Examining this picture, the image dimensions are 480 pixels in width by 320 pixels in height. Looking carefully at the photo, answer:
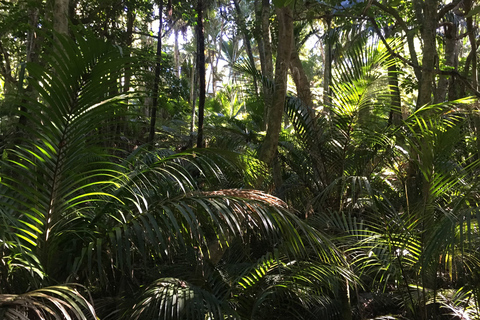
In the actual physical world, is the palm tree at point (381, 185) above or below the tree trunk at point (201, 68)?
below

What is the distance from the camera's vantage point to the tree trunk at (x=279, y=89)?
444cm

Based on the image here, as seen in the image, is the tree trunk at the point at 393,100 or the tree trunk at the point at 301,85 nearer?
the tree trunk at the point at 393,100

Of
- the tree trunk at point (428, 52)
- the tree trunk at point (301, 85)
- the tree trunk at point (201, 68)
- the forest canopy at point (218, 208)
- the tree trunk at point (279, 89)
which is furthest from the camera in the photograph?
the tree trunk at point (301, 85)

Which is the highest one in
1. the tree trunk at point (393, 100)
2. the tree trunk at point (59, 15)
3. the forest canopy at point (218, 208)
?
the tree trunk at point (59, 15)

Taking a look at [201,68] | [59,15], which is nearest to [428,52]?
[201,68]

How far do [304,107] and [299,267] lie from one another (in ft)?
8.98

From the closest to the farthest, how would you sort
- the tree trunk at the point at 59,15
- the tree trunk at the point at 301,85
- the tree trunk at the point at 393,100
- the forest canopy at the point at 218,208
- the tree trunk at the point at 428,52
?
the forest canopy at the point at 218,208, the tree trunk at the point at 59,15, the tree trunk at the point at 393,100, the tree trunk at the point at 428,52, the tree trunk at the point at 301,85

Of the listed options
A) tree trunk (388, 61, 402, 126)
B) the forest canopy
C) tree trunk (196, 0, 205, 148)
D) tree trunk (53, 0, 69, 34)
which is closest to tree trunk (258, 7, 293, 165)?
the forest canopy

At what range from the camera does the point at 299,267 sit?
314cm

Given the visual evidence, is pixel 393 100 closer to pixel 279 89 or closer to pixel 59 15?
pixel 279 89

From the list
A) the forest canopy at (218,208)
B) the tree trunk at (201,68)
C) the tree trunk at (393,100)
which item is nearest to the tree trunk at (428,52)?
the forest canopy at (218,208)

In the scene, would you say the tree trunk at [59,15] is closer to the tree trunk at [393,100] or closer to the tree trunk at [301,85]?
the tree trunk at [393,100]

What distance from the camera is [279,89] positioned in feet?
14.5

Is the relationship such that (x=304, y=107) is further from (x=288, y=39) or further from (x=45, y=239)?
(x=45, y=239)
